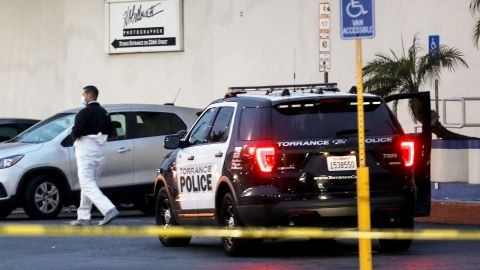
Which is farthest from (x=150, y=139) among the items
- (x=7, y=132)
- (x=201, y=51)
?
(x=201, y=51)

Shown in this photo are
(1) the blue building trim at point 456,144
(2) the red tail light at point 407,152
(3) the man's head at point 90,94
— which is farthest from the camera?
(1) the blue building trim at point 456,144

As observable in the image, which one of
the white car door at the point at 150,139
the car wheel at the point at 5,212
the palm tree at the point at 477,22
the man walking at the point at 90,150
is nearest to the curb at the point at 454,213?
the palm tree at the point at 477,22

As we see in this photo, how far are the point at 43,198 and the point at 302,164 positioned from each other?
827 centimetres

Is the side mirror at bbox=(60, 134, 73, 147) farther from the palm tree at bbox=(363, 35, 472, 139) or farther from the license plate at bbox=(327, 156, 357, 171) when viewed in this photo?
the license plate at bbox=(327, 156, 357, 171)

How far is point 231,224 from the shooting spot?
14.2 meters

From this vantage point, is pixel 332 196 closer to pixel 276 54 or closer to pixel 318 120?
pixel 318 120

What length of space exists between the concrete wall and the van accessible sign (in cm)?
22

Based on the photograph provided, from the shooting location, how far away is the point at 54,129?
70.9 ft

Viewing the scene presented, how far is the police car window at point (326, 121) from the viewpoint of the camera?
13922 millimetres

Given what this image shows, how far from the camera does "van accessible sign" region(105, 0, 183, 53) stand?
31062 millimetres

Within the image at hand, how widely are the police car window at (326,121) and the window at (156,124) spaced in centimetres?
810

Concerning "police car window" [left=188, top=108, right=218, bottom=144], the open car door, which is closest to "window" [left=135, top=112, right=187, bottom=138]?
"police car window" [left=188, top=108, right=218, bottom=144]

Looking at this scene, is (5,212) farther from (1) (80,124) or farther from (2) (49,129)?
(1) (80,124)

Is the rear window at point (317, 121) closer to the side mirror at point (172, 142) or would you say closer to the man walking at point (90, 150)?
the side mirror at point (172, 142)
